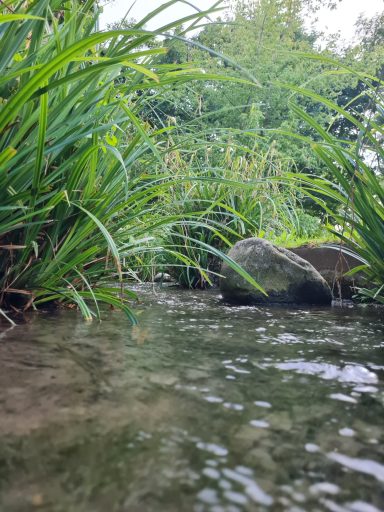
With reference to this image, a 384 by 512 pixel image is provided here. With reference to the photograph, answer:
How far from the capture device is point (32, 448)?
1.72 feet

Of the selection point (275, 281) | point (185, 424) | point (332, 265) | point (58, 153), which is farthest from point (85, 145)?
point (332, 265)

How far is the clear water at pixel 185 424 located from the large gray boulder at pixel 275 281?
1522mm

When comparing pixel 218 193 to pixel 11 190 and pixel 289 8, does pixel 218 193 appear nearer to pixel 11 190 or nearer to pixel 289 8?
pixel 11 190

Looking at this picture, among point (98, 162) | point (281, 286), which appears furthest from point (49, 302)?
point (281, 286)

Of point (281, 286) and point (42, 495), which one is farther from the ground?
point (42, 495)

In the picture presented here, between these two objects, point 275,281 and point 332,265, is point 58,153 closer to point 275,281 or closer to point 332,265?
point 275,281

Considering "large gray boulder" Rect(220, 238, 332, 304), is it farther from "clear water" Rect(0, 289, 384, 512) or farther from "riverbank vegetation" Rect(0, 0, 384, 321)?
"clear water" Rect(0, 289, 384, 512)

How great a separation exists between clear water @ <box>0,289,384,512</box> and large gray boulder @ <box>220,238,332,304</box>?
1.52m

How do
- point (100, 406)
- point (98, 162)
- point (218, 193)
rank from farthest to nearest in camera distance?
point (218, 193) → point (98, 162) → point (100, 406)

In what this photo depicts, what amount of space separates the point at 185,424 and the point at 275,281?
2.23 m

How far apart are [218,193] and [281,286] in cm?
123

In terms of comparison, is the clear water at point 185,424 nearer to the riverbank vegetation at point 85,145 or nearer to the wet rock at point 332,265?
the riverbank vegetation at point 85,145

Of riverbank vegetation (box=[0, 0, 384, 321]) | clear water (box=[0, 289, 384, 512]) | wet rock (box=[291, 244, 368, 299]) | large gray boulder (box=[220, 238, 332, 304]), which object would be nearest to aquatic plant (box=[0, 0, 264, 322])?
riverbank vegetation (box=[0, 0, 384, 321])

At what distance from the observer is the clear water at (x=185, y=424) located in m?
0.45
